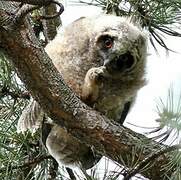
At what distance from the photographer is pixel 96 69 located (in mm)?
1236

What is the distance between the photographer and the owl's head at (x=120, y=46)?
125 centimetres

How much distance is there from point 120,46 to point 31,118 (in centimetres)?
24

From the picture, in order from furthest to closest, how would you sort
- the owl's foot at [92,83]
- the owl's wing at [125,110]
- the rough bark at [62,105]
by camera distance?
the owl's wing at [125,110] < the owl's foot at [92,83] < the rough bark at [62,105]

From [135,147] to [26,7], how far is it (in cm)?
Result: 30

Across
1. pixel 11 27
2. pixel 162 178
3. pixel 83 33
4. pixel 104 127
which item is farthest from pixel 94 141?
pixel 83 33

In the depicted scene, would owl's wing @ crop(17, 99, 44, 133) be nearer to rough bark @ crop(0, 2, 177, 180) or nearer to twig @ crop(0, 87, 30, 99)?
twig @ crop(0, 87, 30, 99)

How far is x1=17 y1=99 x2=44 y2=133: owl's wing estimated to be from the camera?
4.03 feet

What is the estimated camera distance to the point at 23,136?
1.29 m

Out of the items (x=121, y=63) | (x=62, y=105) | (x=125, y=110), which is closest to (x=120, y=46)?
(x=121, y=63)

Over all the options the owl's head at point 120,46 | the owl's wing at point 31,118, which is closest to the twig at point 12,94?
the owl's wing at point 31,118

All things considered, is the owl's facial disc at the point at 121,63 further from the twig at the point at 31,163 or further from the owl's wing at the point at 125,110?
the twig at the point at 31,163

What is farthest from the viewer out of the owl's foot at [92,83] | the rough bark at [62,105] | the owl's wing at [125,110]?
the owl's wing at [125,110]

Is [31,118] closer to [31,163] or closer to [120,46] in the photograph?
[31,163]

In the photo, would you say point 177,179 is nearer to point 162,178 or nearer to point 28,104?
point 162,178
